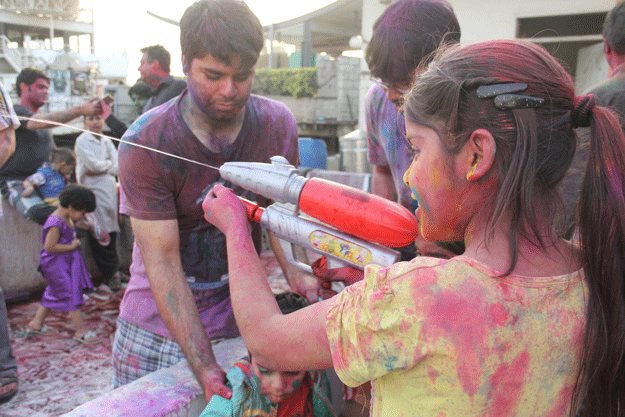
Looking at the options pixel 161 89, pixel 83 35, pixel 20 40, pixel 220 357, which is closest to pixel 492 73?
pixel 220 357

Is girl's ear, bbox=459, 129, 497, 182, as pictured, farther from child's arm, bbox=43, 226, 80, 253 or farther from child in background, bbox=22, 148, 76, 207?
child in background, bbox=22, 148, 76, 207

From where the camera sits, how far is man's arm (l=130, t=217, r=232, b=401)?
180 centimetres

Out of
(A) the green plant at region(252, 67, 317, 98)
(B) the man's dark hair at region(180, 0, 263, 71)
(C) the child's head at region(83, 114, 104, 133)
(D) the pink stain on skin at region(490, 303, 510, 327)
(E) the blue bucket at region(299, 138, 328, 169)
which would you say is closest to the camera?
(D) the pink stain on skin at region(490, 303, 510, 327)

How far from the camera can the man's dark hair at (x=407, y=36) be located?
2.05 metres

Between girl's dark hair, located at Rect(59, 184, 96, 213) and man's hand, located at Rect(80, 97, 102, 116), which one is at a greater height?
man's hand, located at Rect(80, 97, 102, 116)

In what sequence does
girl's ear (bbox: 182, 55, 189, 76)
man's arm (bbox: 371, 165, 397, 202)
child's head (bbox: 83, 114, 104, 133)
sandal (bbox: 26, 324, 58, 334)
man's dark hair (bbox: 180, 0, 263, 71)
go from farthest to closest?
child's head (bbox: 83, 114, 104, 133) < sandal (bbox: 26, 324, 58, 334) < man's arm (bbox: 371, 165, 397, 202) < girl's ear (bbox: 182, 55, 189, 76) < man's dark hair (bbox: 180, 0, 263, 71)

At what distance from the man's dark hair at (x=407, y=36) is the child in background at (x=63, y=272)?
3792 millimetres

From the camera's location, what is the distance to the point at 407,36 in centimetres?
204

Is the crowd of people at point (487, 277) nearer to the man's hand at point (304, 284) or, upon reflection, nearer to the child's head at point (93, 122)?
the man's hand at point (304, 284)

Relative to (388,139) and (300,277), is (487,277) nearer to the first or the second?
(300,277)

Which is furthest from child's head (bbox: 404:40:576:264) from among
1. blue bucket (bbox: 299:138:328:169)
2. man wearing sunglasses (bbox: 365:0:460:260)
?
blue bucket (bbox: 299:138:328:169)

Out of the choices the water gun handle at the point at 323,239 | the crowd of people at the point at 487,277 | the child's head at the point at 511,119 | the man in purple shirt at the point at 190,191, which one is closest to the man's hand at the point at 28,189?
the man in purple shirt at the point at 190,191

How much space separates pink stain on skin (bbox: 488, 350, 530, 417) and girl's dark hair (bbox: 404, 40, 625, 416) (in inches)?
6.5

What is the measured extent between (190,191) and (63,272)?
3.26m
